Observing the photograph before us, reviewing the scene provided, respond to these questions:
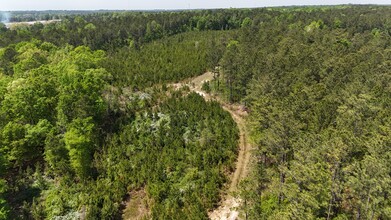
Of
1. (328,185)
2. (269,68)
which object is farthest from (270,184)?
(269,68)

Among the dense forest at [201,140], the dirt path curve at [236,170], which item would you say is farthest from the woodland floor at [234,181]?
the dense forest at [201,140]

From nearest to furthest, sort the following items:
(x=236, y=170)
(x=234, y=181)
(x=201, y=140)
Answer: (x=234, y=181)
(x=236, y=170)
(x=201, y=140)

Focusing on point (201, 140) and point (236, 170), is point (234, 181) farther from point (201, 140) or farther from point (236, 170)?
point (201, 140)

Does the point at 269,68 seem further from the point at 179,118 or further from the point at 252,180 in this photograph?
the point at 252,180

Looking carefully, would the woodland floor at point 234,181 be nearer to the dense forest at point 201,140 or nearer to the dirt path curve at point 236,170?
the dirt path curve at point 236,170

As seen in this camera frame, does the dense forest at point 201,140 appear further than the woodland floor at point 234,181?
No

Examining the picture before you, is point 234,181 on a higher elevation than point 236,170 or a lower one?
lower

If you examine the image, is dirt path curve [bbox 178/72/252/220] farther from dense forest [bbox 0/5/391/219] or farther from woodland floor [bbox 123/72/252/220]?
dense forest [bbox 0/5/391/219]

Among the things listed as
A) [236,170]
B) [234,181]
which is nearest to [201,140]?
[236,170]
